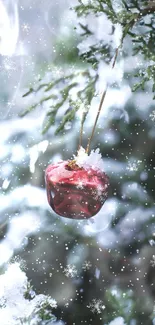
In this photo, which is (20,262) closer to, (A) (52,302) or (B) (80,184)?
(A) (52,302)

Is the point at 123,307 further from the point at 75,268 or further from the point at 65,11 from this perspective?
the point at 65,11

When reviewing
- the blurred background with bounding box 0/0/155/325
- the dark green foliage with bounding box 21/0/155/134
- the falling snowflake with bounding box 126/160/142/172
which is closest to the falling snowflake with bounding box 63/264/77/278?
the blurred background with bounding box 0/0/155/325

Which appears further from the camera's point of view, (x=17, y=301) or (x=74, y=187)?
(x=17, y=301)

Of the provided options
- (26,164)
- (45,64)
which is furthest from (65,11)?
(26,164)

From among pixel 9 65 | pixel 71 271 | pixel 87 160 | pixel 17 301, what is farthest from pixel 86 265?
pixel 9 65

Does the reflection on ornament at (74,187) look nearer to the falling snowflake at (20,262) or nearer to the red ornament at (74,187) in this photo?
the red ornament at (74,187)
